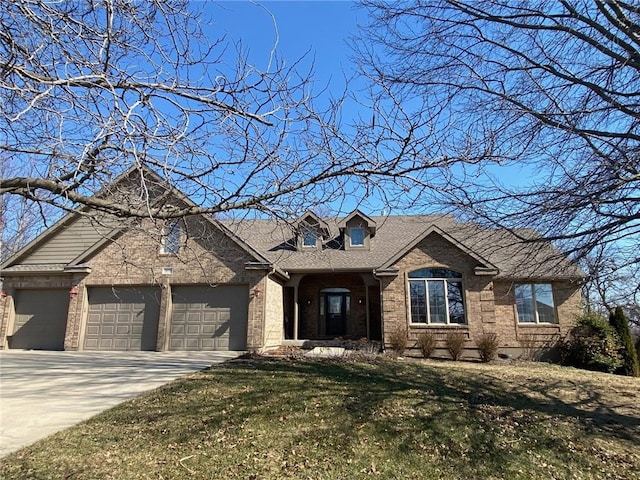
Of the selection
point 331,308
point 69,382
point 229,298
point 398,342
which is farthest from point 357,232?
point 69,382

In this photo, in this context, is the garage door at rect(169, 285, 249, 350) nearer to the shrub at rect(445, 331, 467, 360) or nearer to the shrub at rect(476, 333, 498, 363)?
the shrub at rect(445, 331, 467, 360)

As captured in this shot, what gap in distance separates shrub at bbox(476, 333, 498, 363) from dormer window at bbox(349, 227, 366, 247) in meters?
6.59

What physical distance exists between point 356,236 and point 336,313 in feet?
12.2

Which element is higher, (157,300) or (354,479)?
(157,300)

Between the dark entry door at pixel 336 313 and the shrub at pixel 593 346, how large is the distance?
28.9 feet

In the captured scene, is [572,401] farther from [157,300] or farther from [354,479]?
[157,300]

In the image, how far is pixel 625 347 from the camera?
14.7 m

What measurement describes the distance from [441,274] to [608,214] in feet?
30.4

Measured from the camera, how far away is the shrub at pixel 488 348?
14516mm

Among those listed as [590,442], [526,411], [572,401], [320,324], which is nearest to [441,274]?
[320,324]

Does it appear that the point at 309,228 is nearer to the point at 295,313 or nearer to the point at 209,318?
the point at 209,318

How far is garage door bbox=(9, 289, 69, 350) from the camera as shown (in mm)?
16516

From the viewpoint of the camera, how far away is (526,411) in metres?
7.67

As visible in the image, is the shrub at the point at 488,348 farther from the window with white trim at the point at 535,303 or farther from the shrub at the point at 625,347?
the shrub at the point at 625,347
